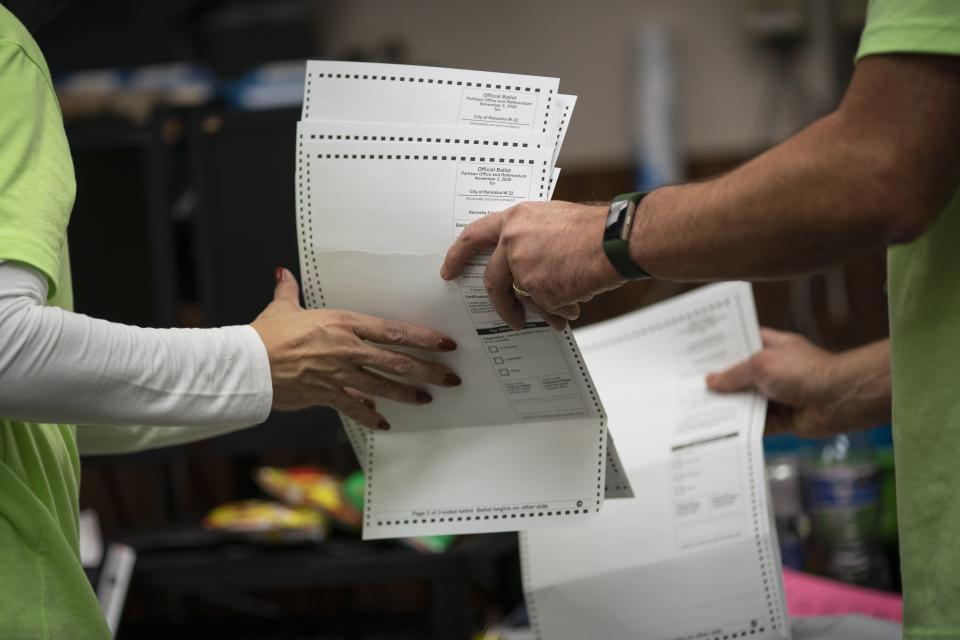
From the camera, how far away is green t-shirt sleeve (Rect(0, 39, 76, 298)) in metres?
0.87

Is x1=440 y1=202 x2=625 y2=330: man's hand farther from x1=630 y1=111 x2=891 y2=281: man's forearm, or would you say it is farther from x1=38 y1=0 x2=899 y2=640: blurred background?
x1=38 y1=0 x2=899 y2=640: blurred background

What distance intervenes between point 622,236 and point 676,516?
1.61 ft

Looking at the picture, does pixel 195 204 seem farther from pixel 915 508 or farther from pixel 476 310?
pixel 915 508

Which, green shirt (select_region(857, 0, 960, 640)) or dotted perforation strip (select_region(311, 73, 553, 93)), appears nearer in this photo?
green shirt (select_region(857, 0, 960, 640))

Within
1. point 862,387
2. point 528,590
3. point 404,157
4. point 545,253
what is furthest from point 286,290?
point 862,387

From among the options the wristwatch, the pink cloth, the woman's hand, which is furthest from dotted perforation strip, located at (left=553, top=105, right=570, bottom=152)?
the pink cloth

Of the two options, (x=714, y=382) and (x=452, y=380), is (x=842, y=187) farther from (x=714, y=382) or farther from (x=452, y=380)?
(x=714, y=382)

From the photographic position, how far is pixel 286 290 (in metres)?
1.20

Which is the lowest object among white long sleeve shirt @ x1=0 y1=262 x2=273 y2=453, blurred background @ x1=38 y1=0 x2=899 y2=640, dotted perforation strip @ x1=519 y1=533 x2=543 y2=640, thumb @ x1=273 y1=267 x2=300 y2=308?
blurred background @ x1=38 y1=0 x2=899 y2=640

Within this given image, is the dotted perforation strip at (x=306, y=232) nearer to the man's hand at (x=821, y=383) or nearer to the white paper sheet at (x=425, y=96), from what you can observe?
the white paper sheet at (x=425, y=96)

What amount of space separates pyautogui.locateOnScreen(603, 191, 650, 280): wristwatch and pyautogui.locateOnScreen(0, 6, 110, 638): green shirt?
475 millimetres

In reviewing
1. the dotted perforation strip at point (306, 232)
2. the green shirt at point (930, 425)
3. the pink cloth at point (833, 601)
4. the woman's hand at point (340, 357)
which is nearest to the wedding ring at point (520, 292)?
the woman's hand at point (340, 357)

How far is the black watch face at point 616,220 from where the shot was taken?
98 cm

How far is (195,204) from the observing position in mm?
2221
